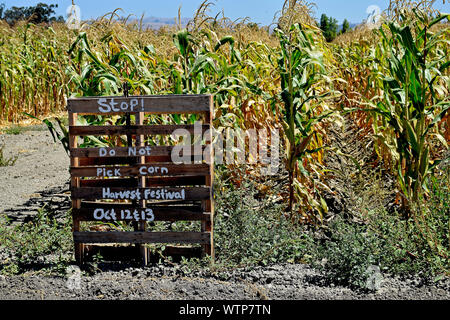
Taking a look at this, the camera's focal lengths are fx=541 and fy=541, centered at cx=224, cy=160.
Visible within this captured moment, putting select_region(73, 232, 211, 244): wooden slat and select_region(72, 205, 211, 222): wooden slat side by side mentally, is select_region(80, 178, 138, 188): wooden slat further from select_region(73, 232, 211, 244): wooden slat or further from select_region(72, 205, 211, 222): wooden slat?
select_region(73, 232, 211, 244): wooden slat

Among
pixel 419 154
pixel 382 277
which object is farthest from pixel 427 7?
pixel 382 277

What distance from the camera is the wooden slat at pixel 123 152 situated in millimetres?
3855

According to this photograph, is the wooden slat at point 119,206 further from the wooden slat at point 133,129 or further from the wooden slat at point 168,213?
the wooden slat at point 133,129

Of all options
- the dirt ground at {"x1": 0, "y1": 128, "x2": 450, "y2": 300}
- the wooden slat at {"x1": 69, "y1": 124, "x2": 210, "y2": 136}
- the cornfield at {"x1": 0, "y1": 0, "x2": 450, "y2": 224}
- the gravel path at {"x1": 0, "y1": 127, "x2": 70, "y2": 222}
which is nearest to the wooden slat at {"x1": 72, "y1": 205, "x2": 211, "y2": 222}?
the dirt ground at {"x1": 0, "y1": 128, "x2": 450, "y2": 300}

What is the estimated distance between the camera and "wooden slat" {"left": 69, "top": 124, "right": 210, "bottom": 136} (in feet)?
12.6

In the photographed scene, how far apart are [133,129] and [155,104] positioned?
0.24m

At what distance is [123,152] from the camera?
3863 mm

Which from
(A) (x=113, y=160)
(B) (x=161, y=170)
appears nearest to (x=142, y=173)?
(B) (x=161, y=170)

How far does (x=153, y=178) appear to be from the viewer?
397cm

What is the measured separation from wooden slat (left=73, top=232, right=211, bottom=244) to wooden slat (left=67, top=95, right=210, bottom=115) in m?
0.88

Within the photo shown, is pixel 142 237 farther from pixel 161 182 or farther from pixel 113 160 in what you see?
pixel 113 160

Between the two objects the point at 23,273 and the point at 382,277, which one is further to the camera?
the point at 23,273

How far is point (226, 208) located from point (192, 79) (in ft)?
4.17

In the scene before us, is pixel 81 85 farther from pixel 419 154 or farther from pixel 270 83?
pixel 419 154
